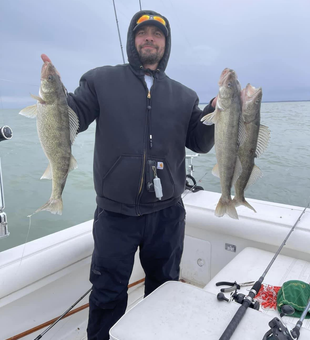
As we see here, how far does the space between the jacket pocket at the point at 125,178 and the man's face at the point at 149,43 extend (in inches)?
33.6

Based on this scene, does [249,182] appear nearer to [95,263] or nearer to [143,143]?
[143,143]

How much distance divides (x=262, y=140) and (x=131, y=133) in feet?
3.18

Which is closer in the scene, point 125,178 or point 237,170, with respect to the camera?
point 237,170

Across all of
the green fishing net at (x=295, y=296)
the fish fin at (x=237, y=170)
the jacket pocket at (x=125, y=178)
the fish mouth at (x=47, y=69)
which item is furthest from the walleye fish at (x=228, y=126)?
the fish mouth at (x=47, y=69)

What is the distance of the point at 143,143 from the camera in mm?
2230

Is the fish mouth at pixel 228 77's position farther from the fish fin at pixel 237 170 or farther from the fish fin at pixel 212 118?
the fish fin at pixel 237 170

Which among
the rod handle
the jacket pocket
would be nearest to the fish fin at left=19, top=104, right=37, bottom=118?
the jacket pocket

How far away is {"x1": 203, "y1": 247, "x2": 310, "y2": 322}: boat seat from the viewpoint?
2547 mm

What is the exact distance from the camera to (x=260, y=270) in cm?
269

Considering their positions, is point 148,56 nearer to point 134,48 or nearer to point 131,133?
point 134,48

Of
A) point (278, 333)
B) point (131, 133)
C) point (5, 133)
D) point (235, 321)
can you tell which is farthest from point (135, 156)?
point (278, 333)

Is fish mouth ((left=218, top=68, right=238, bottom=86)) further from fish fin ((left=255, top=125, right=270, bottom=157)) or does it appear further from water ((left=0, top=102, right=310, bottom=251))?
water ((left=0, top=102, right=310, bottom=251))

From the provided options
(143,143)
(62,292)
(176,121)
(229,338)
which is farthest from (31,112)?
(62,292)

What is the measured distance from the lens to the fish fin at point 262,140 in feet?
6.84
